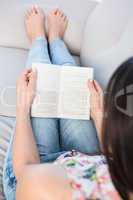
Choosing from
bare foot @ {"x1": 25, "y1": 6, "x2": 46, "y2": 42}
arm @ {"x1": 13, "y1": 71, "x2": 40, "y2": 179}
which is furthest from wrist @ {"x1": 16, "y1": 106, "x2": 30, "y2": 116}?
bare foot @ {"x1": 25, "y1": 6, "x2": 46, "y2": 42}

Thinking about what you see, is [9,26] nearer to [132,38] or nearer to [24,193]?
[132,38]

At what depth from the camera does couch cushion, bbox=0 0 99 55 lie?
1.40m

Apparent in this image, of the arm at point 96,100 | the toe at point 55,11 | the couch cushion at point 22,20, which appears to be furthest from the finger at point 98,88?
the toe at point 55,11

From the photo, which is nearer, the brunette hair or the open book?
the brunette hair

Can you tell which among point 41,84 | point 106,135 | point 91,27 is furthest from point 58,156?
point 91,27

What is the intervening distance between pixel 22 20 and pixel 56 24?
0.43 feet

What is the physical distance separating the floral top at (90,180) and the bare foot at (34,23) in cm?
63

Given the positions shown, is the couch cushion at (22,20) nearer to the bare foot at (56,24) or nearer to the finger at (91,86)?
the bare foot at (56,24)

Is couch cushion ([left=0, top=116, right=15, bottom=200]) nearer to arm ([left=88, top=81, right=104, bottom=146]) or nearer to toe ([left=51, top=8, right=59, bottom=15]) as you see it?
arm ([left=88, top=81, right=104, bottom=146])

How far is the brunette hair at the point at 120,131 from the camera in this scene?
26.9 inches

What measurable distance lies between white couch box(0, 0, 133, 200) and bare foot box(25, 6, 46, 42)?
2 cm

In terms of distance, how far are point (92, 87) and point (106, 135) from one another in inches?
21.3

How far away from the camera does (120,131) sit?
69 centimetres

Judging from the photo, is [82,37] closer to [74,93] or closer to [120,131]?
[74,93]
